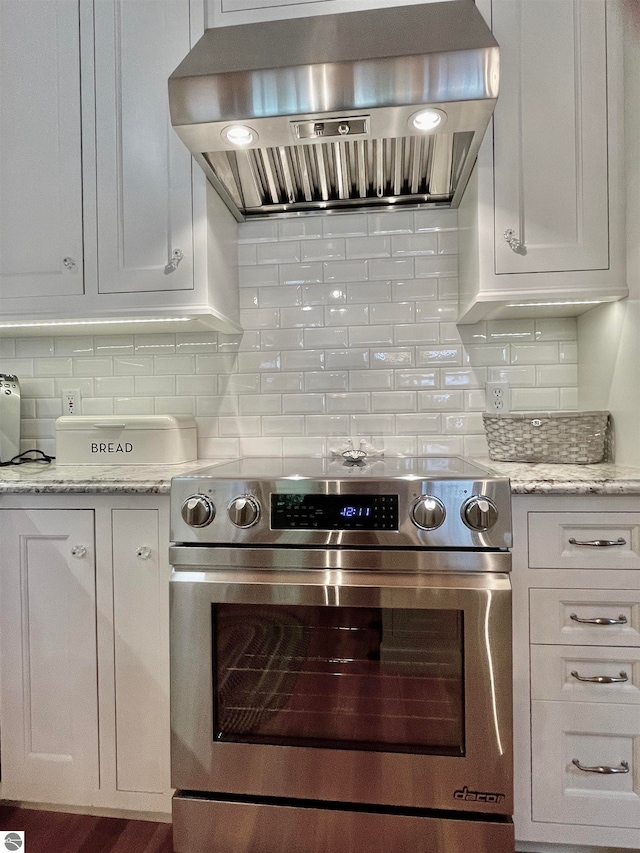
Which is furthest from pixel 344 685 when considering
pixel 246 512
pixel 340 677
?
pixel 246 512

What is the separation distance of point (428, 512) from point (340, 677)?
0.48 meters

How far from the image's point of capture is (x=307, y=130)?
4.23ft

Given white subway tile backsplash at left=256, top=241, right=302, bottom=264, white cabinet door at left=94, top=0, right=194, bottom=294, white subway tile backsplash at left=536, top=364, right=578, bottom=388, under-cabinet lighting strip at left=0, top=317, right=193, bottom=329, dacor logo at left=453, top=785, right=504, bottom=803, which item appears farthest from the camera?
white subway tile backsplash at left=256, top=241, right=302, bottom=264

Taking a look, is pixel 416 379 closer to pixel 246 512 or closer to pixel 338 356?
pixel 338 356

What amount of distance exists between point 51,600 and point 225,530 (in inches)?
23.9

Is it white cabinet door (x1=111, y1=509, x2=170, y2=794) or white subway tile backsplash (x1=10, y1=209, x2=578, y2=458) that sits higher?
white subway tile backsplash (x1=10, y1=209, x2=578, y2=458)

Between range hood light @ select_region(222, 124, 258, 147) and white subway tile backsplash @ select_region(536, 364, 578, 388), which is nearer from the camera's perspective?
range hood light @ select_region(222, 124, 258, 147)

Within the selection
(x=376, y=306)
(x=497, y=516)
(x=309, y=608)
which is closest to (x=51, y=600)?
(x=309, y=608)

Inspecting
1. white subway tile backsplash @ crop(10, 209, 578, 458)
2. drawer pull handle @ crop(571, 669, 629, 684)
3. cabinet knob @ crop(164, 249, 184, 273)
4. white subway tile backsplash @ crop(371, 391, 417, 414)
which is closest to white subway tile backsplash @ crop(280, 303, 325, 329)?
white subway tile backsplash @ crop(10, 209, 578, 458)

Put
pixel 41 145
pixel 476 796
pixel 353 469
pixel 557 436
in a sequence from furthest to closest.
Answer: pixel 41 145
pixel 557 436
pixel 353 469
pixel 476 796

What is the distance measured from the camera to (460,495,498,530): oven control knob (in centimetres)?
114

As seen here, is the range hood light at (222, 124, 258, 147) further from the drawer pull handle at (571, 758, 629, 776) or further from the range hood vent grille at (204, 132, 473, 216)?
the drawer pull handle at (571, 758, 629, 776)

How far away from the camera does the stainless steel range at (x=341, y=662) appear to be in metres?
1.15

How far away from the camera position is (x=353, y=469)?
136 cm
